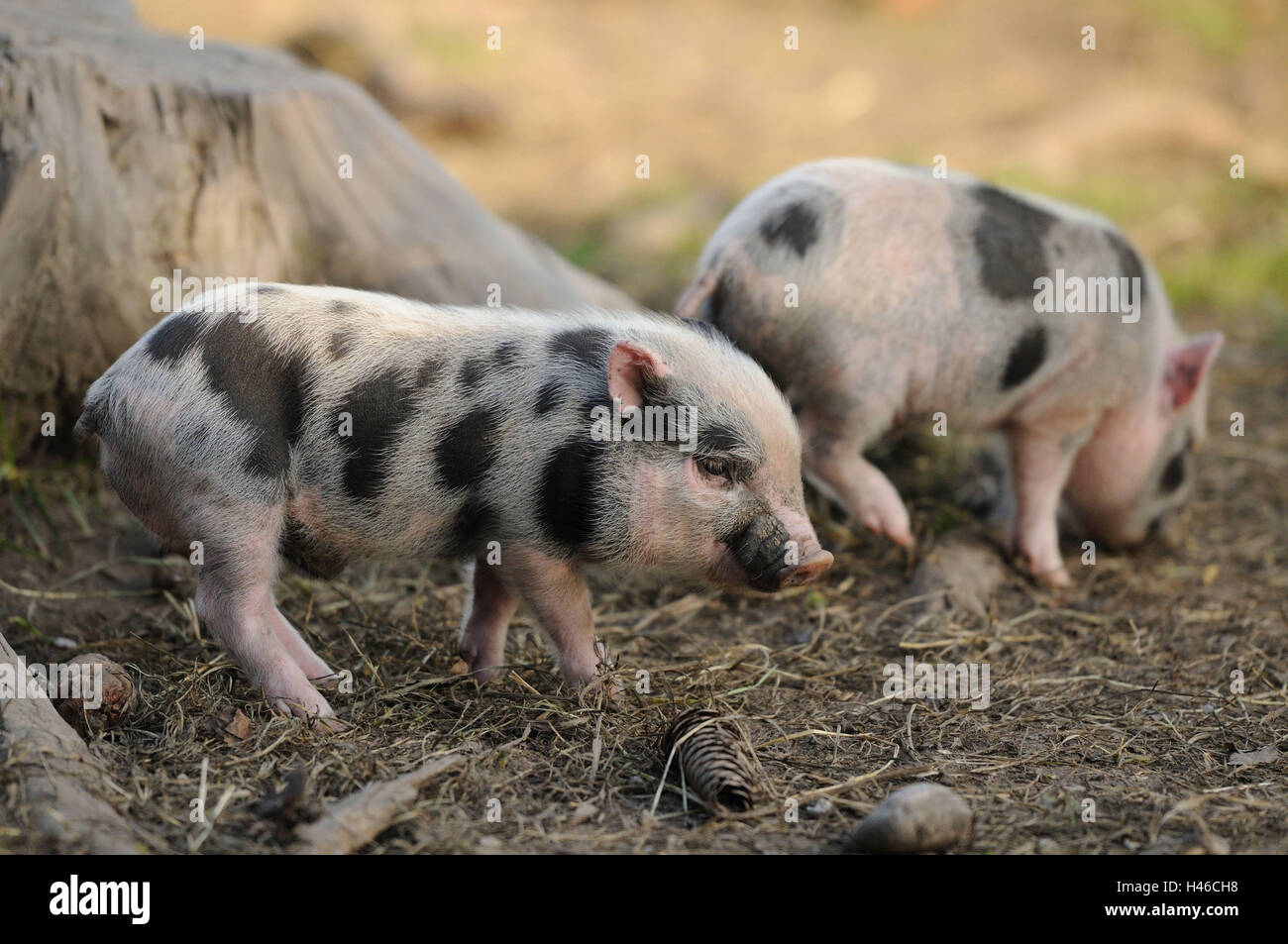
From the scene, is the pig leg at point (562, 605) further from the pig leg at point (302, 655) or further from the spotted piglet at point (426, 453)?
the pig leg at point (302, 655)

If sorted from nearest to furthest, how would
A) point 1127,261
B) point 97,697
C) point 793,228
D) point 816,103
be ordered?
1. point 97,697
2. point 793,228
3. point 1127,261
4. point 816,103

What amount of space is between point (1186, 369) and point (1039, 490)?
919 millimetres

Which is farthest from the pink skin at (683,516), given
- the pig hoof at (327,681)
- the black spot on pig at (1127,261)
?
the black spot on pig at (1127,261)

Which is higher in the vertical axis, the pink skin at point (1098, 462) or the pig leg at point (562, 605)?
the pink skin at point (1098, 462)

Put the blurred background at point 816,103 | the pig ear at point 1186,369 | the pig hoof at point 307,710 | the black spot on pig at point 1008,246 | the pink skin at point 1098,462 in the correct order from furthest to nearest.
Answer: the blurred background at point 816,103 < the pig ear at point 1186,369 < the pink skin at point 1098,462 < the black spot on pig at point 1008,246 < the pig hoof at point 307,710

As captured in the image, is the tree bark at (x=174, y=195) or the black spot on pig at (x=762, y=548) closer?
the black spot on pig at (x=762, y=548)

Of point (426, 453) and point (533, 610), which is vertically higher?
point (426, 453)

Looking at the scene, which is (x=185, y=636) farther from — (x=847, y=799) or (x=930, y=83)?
(x=930, y=83)

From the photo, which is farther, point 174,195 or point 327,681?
point 174,195

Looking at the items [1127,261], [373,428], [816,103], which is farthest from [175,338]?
[816,103]

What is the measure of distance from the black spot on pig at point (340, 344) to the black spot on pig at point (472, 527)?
1.82 ft

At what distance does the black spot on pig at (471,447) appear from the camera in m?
3.79

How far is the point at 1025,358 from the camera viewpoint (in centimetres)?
535

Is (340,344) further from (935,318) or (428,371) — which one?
(935,318)
